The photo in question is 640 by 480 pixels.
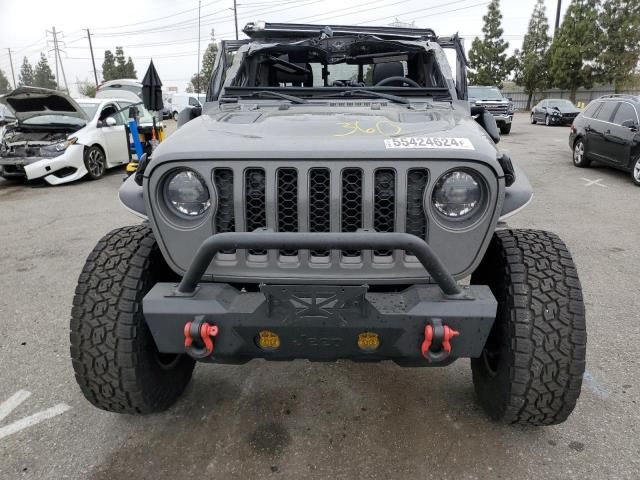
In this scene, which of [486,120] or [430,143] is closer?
[430,143]

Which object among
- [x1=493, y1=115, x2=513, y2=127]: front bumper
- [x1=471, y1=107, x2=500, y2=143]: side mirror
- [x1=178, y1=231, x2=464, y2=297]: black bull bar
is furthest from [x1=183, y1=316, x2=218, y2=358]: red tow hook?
[x1=493, y1=115, x2=513, y2=127]: front bumper

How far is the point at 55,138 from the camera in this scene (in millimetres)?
9992

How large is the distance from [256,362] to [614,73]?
42.6 meters

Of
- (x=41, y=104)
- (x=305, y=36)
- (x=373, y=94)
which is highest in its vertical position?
(x=305, y=36)

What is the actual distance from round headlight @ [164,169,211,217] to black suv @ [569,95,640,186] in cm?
947

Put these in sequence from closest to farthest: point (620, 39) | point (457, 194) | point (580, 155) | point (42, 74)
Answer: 1. point (457, 194)
2. point (580, 155)
3. point (620, 39)
4. point (42, 74)

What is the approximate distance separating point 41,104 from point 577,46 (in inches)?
1505

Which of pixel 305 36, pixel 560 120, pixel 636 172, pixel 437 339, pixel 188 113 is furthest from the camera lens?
pixel 560 120

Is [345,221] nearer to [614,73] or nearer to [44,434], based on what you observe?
[44,434]

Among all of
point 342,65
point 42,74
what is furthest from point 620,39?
point 42,74

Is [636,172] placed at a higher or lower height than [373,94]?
lower

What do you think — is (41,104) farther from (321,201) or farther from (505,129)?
(505,129)

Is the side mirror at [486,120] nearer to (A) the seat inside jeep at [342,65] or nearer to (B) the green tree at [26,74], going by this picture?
(A) the seat inside jeep at [342,65]

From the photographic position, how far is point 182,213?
2.16m
